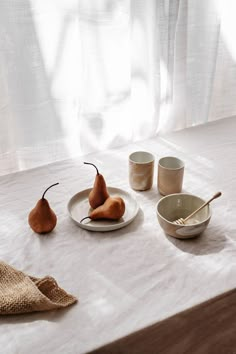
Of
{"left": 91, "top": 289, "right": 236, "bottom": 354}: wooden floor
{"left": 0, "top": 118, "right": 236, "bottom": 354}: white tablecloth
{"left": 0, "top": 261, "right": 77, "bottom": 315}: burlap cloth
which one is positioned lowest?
{"left": 91, "top": 289, "right": 236, "bottom": 354}: wooden floor

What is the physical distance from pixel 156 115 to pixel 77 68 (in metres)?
0.32

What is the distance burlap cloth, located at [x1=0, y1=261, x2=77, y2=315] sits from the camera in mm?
653

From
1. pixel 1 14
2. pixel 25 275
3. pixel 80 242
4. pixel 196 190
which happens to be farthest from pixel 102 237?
pixel 1 14

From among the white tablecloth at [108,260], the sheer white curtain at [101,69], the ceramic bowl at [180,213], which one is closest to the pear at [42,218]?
the white tablecloth at [108,260]

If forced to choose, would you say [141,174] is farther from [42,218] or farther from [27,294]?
[27,294]

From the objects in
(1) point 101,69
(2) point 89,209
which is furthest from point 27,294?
(1) point 101,69


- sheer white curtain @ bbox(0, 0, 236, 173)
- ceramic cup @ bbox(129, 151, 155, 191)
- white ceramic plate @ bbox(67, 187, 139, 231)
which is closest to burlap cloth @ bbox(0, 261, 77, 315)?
white ceramic plate @ bbox(67, 187, 139, 231)

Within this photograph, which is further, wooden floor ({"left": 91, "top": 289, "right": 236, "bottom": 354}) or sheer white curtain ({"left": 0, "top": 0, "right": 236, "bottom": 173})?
sheer white curtain ({"left": 0, "top": 0, "right": 236, "bottom": 173})

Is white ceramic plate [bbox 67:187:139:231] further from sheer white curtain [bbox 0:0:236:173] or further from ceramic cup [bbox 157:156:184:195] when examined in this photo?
sheer white curtain [bbox 0:0:236:173]

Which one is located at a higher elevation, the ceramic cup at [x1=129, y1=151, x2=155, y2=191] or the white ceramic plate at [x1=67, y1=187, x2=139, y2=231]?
the ceramic cup at [x1=129, y1=151, x2=155, y2=191]

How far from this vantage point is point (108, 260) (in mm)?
769

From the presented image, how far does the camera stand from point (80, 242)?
813mm

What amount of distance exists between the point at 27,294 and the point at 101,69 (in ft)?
2.30

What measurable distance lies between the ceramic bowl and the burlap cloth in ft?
0.77
